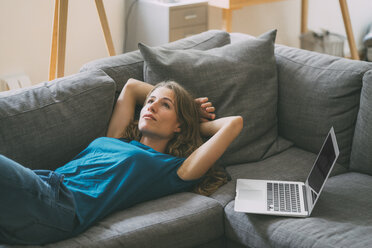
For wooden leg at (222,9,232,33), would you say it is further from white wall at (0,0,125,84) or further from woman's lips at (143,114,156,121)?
woman's lips at (143,114,156,121)

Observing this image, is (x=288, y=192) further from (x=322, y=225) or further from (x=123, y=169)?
(x=123, y=169)

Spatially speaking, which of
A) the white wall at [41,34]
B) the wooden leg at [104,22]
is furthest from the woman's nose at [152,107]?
the white wall at [41,34]

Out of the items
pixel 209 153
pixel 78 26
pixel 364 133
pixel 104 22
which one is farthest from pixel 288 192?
pixel 78 26

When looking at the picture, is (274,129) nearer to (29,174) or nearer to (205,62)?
(205,62)

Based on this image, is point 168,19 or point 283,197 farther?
point 168,19

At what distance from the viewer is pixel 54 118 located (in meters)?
1.87

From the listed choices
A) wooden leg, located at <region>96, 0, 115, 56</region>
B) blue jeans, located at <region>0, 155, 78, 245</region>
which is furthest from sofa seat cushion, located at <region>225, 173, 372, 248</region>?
wooden leg, located at <region>96, 0, 115, 56</region>

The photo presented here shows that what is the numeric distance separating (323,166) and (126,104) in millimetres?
836

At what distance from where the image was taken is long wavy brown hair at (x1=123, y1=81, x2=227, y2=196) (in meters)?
1.95

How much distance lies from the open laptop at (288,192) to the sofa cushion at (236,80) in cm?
28

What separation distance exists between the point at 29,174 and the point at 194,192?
2.14ft

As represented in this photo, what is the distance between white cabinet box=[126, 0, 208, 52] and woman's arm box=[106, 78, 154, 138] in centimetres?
160

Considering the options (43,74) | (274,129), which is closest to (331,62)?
(274,129)

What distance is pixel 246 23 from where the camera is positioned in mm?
4379
